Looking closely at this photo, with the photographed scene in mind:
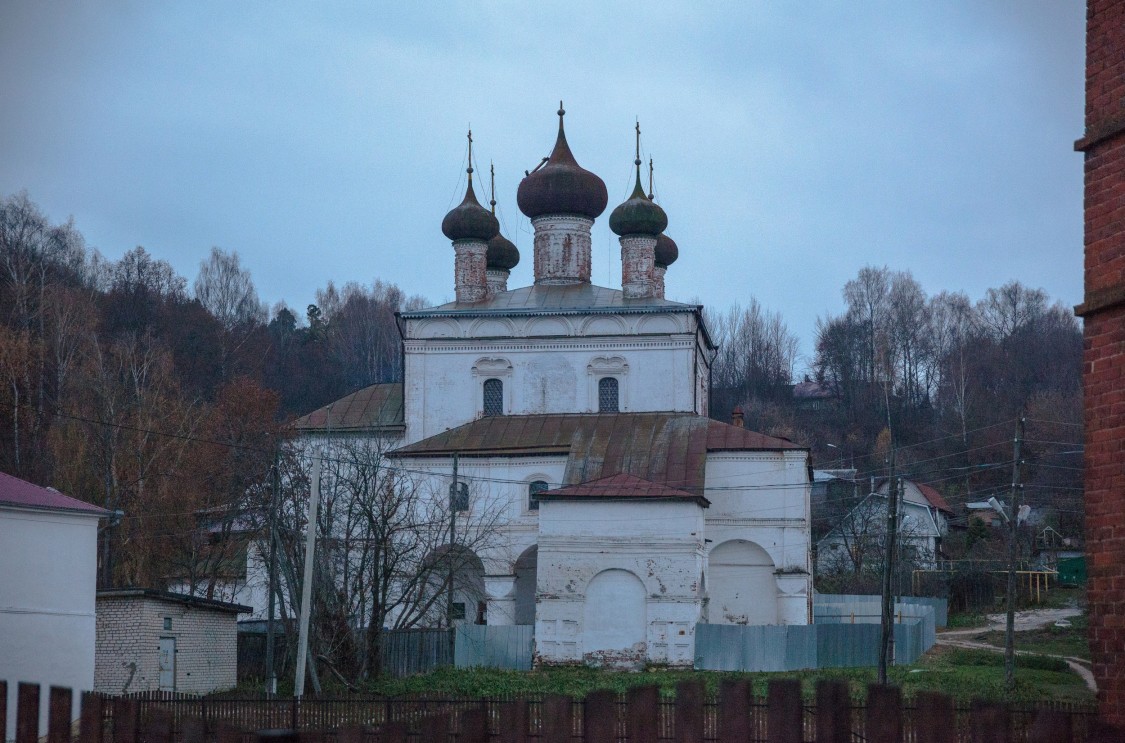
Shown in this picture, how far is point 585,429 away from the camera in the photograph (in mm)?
34625

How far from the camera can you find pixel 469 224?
3800 centimetres

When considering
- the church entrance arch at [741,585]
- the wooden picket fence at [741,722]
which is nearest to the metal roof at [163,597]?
the church entrance arch at [741,585]

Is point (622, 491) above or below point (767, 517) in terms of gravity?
above

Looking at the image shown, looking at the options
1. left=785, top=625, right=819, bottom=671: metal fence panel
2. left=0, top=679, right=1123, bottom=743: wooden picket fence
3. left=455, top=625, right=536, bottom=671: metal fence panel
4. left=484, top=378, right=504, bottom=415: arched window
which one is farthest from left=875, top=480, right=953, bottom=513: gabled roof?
left=0, top=679, right=1123, bottom=743: wooden picket fence

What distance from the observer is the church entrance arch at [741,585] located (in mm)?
32438

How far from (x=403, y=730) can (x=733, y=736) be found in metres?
0.99

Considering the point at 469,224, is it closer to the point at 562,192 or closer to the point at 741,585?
the point at 562,192

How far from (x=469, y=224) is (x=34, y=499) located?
18.6m

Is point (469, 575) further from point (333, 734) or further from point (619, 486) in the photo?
point (333, 734)

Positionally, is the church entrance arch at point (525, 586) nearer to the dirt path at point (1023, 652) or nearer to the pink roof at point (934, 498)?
the dirt path at point (1023, 652)

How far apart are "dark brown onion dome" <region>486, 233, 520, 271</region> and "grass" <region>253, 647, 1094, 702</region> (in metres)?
14.8

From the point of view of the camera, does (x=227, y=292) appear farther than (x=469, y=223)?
Yes

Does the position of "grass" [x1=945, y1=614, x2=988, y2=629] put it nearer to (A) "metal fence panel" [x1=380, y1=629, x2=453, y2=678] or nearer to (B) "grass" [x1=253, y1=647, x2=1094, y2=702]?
(B) "grass" [x1=253, y1=647, x2=1094, y2=702]

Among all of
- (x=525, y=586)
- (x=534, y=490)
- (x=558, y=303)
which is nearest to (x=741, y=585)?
(x=525, y=586)
